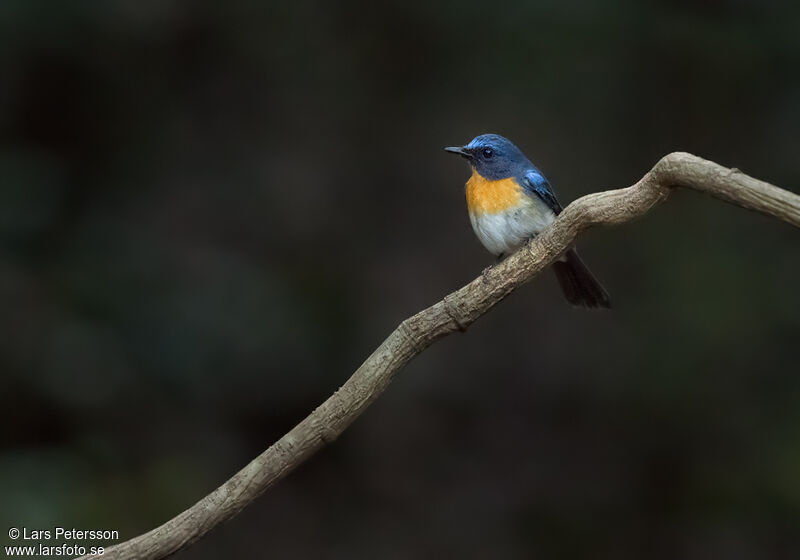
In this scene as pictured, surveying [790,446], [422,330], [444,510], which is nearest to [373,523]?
[444,510]

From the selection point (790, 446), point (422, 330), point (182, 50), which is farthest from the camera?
point (182, 50)

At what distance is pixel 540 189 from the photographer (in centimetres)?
396

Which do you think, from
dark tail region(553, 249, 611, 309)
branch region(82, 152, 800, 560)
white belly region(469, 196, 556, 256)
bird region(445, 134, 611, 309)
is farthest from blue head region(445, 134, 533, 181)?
branch region(82, 152, 800, 560)

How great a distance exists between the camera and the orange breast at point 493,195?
12.9 ft

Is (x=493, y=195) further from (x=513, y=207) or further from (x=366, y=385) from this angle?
(x=366, y=385)

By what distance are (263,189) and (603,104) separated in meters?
2.18

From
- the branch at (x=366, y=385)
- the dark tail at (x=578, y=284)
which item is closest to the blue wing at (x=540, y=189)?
the dark tail at (x=578, y=284)

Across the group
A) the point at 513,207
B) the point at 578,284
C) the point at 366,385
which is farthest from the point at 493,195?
the point at 366,385

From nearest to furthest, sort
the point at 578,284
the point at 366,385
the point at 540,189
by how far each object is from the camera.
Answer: the point at 366,385 → the point at 578,284 → the point at 540,189

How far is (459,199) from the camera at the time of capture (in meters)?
6.80

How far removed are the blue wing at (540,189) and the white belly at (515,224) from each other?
21 millimetres

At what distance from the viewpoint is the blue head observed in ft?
13.2

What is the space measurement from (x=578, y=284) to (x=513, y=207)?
0.40 meters

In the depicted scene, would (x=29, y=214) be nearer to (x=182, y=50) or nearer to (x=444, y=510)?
(x=182, y=50)
